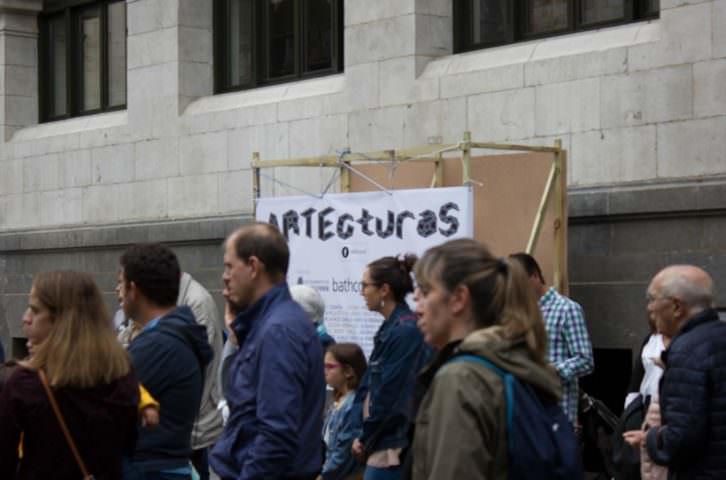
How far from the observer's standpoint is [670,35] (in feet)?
34.8

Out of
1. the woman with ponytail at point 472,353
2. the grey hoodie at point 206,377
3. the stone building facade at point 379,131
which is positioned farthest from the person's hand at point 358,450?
the woman with ponytail at point 472,353

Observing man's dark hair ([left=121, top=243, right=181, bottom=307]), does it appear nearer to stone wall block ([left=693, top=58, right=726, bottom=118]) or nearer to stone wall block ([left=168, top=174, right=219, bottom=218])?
stone wall block ([left=693, top=58, right=726, bottom=118])

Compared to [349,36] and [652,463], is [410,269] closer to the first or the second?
[652,463]

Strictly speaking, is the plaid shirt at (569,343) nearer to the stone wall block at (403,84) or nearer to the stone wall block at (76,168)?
the stone wall block at (403,84)

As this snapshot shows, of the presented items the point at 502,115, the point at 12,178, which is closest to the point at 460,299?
the point at 502,115

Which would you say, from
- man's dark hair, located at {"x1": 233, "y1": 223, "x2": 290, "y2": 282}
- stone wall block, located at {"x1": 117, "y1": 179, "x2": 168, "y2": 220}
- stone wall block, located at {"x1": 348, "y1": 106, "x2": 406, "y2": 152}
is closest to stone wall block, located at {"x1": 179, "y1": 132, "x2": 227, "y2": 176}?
A: stone wall block, located at {"x1": 117, "y1": 179, "x2": 168, "y2": 220}

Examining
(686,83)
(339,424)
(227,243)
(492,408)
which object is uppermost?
(686,83)

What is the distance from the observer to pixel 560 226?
10.4 m

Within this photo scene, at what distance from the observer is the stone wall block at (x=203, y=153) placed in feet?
48.8

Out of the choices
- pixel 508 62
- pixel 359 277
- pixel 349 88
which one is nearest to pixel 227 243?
pixel 359 277

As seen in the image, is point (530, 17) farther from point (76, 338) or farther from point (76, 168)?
point (76, 338)

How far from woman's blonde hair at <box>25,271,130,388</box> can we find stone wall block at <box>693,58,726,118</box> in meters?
5.90

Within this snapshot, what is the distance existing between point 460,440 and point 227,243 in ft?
6.82

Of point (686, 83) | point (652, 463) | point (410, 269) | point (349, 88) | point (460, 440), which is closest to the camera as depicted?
point (460, 440)
